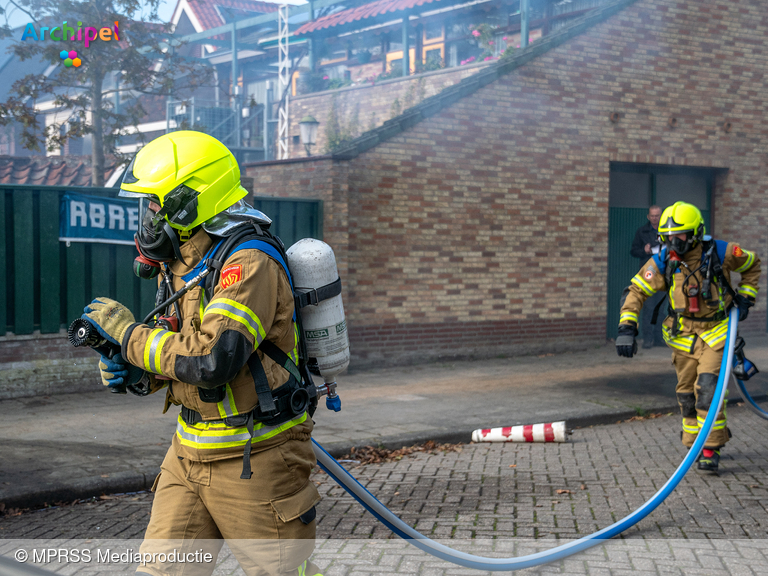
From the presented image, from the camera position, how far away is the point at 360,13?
18.8m

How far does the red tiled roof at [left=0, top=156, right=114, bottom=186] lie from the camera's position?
16272mm

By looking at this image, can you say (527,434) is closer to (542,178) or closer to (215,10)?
(542,178)

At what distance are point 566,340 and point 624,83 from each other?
13.5 feet

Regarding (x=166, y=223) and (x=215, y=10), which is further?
(x=215, y=10)

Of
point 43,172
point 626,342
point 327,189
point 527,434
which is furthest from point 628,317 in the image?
point 43,172

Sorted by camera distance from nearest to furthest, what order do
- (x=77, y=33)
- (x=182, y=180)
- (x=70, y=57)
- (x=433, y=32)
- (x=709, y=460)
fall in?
(x=182, y=180) < (x=709, y=460) < (x=77, y=33) < (x=70, y=57) < (x=433, y=32)

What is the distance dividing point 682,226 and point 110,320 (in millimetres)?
4660

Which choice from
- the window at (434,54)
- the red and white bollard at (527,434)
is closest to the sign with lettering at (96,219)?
the red and white bollard at (527,434)

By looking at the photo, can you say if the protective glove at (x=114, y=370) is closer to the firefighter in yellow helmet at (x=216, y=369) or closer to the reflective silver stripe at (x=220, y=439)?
the firefighter in yellow helmet at (x=216, y=369)

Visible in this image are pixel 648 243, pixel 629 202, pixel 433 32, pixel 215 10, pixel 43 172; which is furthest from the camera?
pixel 215 10

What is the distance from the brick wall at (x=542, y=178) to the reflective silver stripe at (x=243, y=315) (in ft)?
24.7

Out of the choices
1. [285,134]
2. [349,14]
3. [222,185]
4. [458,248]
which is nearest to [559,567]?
[222,185]

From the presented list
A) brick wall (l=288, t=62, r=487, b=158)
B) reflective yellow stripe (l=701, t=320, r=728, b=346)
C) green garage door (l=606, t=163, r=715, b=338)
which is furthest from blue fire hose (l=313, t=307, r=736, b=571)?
brick wall (l=288, t=62, r=487, b=158)

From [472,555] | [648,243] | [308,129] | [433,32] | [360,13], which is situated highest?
[360,13]
